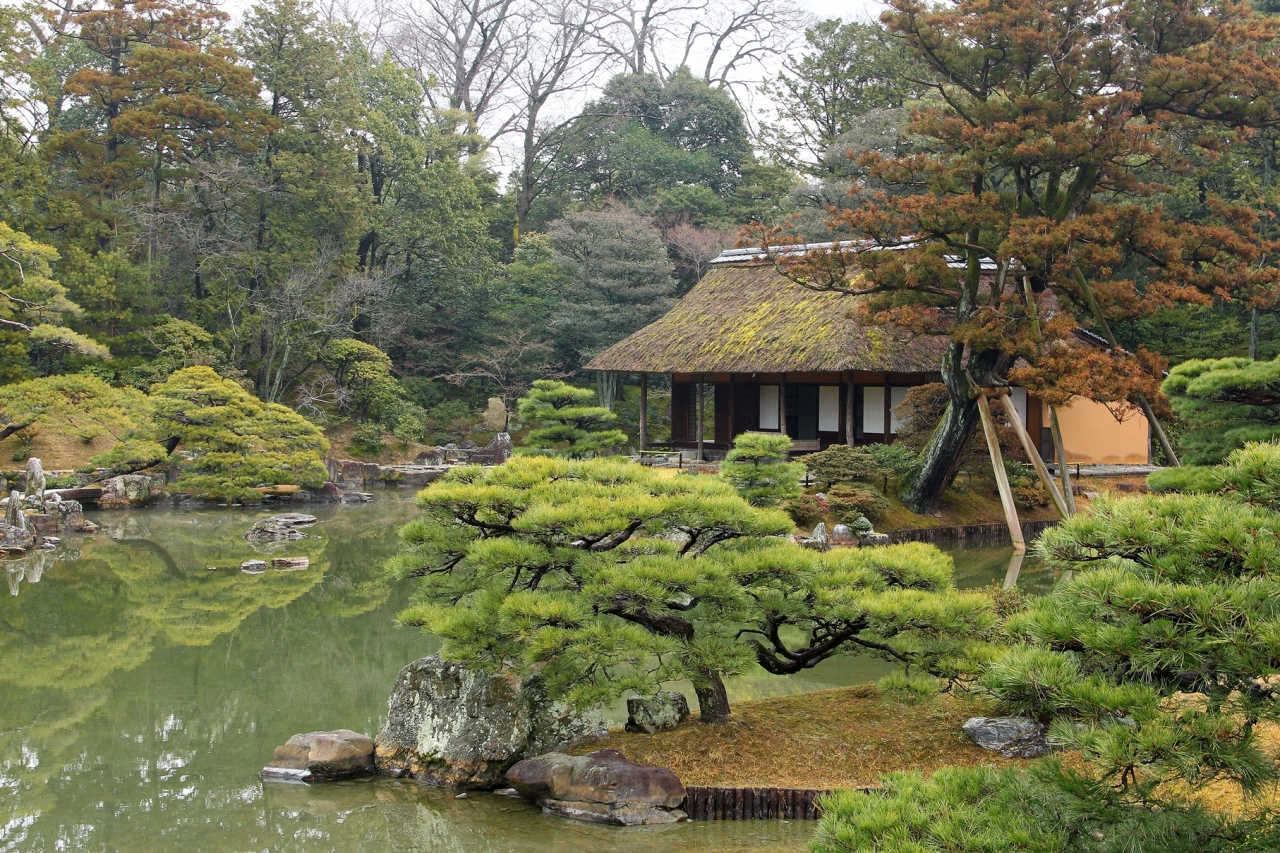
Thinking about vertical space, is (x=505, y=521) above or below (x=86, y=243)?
below

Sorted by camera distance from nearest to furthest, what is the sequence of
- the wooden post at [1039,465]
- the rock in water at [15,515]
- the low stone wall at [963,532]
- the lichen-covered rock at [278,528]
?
the wooden post at [1039,465] < the rock in water at [15,515] < the low stone wall at [963,532] < the lichen-covered rock at [278,528]

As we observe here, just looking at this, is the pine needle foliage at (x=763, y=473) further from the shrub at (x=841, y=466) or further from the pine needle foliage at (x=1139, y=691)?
the pine needle foliage at (x=1139, y=691)

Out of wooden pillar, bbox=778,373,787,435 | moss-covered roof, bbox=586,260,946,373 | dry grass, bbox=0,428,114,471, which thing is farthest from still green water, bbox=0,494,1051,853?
dry grass, bbox=0,428,114,471

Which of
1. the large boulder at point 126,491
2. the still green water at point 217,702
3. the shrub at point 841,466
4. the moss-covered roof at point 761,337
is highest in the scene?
the moss-covered roof at point 761,337

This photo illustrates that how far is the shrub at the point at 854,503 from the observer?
14422mm

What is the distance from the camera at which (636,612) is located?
6258mm

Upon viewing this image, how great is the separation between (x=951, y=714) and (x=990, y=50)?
926cm

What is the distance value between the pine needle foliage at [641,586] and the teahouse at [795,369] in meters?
10.8

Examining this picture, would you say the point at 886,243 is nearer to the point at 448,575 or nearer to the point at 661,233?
the point at 448,575

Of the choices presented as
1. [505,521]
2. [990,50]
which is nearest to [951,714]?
[505,521]

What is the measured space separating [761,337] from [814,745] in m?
13.0

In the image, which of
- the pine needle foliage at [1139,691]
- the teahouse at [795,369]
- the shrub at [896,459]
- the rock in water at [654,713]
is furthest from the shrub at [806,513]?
the pine needle foliage at [1139,691]

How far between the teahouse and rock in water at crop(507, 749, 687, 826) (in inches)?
468

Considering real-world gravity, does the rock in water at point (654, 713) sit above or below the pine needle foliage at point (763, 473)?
below
